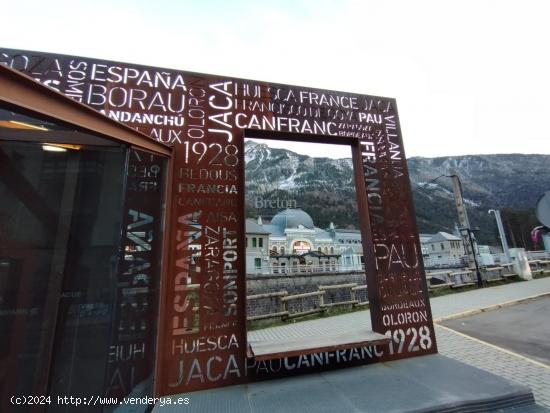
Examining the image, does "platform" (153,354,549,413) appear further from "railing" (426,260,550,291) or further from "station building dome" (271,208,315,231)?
"station building dome" (271,208,315,231)

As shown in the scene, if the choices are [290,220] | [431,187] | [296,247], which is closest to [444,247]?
[290,220]

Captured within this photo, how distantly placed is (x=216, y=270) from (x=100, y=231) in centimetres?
143

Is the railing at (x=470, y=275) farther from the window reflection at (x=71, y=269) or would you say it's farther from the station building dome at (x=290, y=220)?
the station building dome at (x=290, y=220)

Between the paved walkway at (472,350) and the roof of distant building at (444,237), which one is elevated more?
the roof of distant building at (444,237)

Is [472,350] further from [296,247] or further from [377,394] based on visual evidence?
[296,247]

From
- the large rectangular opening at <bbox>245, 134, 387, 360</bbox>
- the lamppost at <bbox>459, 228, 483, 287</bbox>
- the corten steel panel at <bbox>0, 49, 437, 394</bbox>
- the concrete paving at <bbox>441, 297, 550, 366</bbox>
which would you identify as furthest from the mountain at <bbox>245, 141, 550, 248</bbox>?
the corten steel panel at <bbox>0, 49, 437, 394</bbox>

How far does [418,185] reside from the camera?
508ft

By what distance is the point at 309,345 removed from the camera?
12.0 feet

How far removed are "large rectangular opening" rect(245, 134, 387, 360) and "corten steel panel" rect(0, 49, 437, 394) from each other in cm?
30

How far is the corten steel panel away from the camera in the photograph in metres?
3.58

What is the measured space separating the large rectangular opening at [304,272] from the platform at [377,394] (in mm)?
417

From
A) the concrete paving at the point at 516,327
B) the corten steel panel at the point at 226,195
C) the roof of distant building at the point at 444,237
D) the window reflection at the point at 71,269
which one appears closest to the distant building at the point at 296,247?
the roof of distant building at the point at 444,237

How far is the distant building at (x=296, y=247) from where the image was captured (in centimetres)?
3278

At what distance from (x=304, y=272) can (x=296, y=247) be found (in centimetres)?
1720
